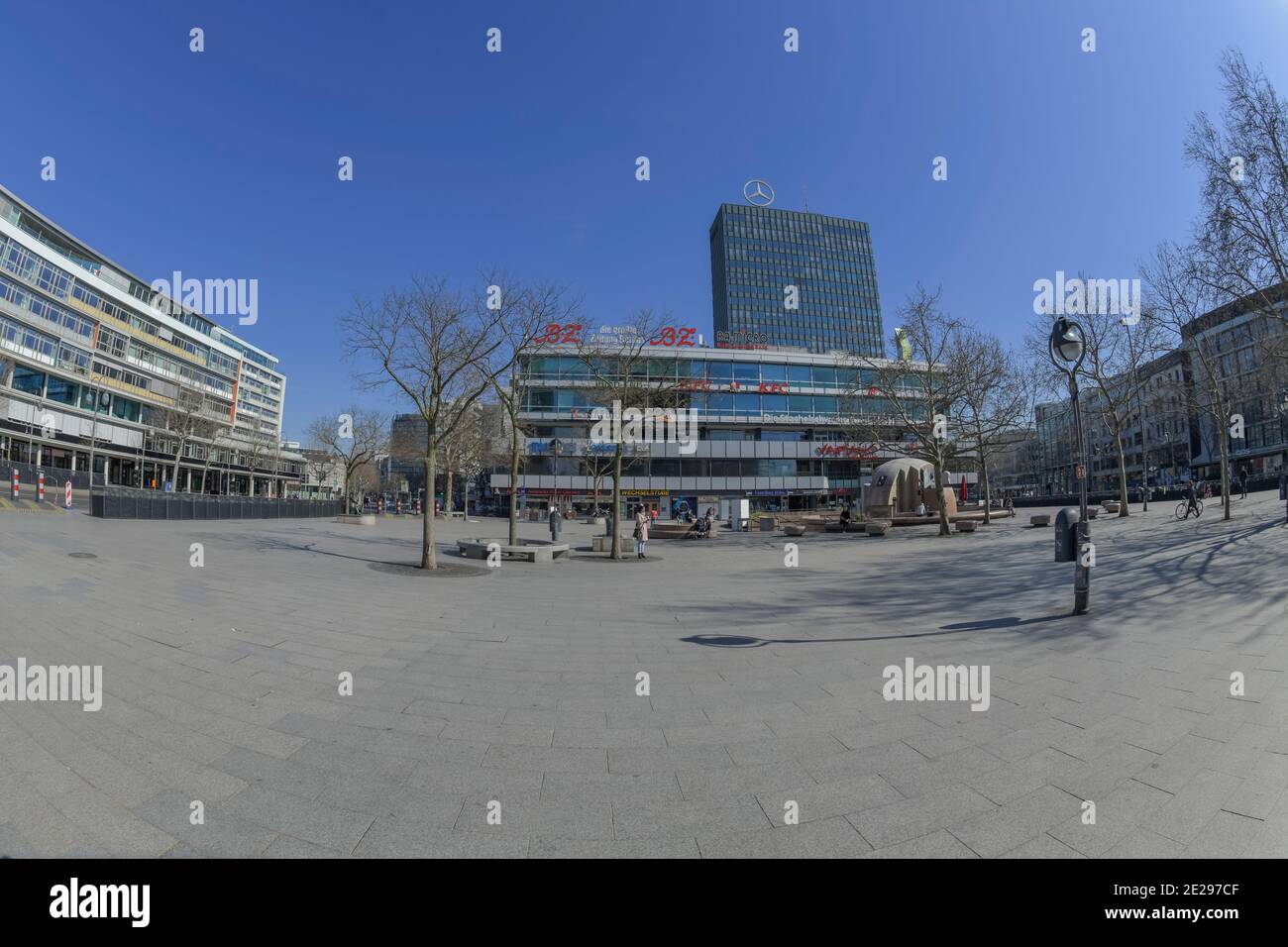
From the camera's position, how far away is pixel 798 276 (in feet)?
355

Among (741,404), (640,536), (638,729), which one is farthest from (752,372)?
(638,729)

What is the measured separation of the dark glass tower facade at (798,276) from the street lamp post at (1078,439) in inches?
3875

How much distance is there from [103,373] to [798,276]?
110200 millimetres

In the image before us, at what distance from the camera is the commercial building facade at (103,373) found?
46.2 meters

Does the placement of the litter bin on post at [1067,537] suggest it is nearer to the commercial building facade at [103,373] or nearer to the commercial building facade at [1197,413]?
the commercial building facade at [1197,413]

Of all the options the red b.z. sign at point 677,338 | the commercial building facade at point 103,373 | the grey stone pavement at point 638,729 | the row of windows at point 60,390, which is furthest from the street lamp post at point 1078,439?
the row of windows at point 60,390

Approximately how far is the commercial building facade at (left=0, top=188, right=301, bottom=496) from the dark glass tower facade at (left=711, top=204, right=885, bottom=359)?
88879 millimetres

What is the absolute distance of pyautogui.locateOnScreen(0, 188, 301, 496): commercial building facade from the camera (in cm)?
4622

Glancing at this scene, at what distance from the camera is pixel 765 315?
10631 cm

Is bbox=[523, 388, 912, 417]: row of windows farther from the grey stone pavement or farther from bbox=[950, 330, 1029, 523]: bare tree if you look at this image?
the grey stone pavement

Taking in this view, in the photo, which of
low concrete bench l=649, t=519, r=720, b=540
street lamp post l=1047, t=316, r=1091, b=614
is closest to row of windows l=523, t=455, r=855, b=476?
low concrete bench l=649, t=519, r=720, b=540
